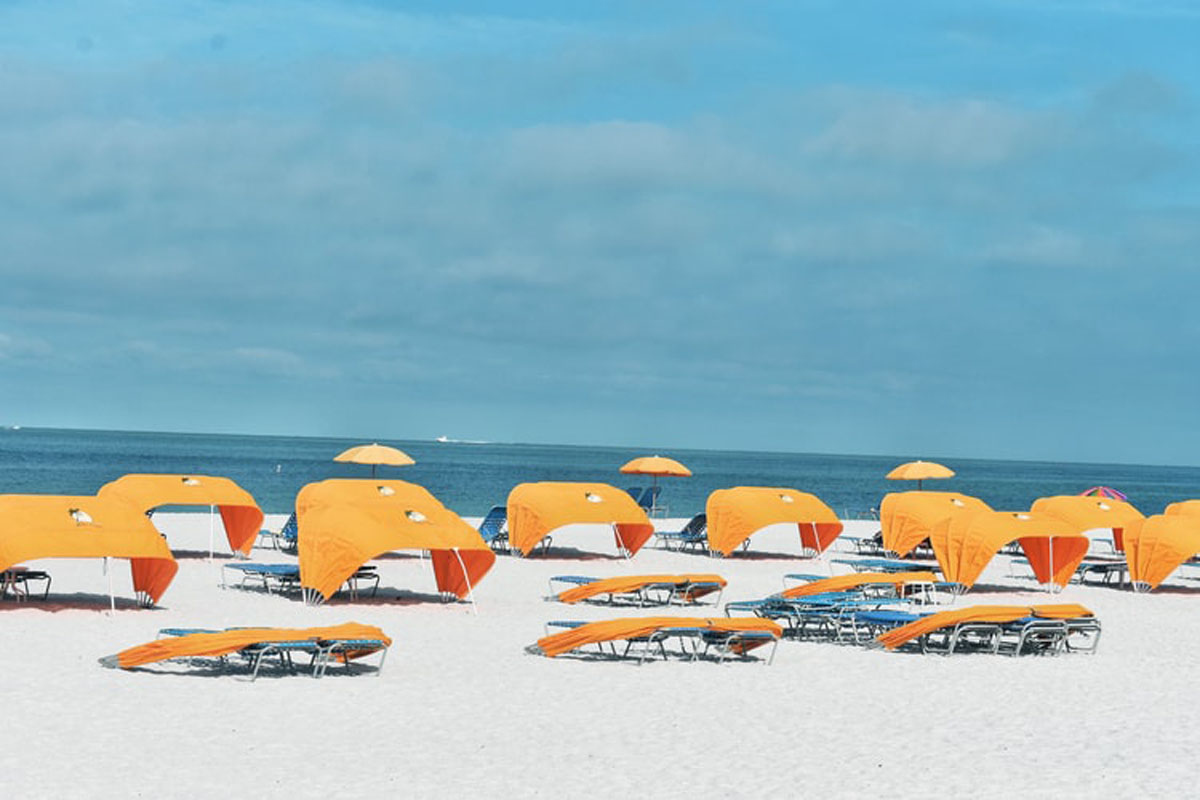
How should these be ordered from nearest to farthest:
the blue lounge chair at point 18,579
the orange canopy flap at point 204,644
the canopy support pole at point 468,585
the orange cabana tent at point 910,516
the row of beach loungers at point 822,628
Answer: the orange canopy flap at point 204,644 → the row of beach loungers at point 822,628 → the blue lounge chair at point 18,579 → the canopy support pole at point 468,585 → the orange cabana tent at point 910,516

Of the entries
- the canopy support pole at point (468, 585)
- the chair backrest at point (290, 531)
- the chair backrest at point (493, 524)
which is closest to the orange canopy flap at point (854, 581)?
the canopy support pole at point (468, 585)

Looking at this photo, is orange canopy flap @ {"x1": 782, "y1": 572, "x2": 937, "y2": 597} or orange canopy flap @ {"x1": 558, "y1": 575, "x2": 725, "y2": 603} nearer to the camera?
orange canopy flap @ {"x1": 558, "y1": 575, "x2": 725, "y2": 603}

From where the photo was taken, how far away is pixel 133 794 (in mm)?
7715

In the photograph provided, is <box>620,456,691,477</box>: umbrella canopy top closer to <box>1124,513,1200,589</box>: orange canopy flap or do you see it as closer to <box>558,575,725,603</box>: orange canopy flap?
<box>1124,513,1200,589</box>: orange canopy flap

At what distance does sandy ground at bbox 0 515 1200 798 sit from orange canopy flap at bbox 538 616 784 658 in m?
0.31

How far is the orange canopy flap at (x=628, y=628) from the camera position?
12938 millimetres

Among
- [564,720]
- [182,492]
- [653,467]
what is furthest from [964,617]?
[653,467]

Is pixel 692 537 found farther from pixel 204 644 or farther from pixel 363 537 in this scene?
pixel 204 644

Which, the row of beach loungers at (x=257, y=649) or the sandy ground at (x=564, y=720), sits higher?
the row of beach loungers at (x=257, y=649)

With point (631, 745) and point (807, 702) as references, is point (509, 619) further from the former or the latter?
point (631, 745)

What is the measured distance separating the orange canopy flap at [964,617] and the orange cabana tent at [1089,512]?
8881 millimetres

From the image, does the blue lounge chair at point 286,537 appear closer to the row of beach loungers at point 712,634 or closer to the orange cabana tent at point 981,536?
the row of beach loungers at point 712,634

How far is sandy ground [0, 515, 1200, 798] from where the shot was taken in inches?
331

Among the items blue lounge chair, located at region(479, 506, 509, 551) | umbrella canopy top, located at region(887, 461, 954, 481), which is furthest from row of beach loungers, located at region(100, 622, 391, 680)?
umbrella canopy top, located at region(887, 461, 954, 481)
